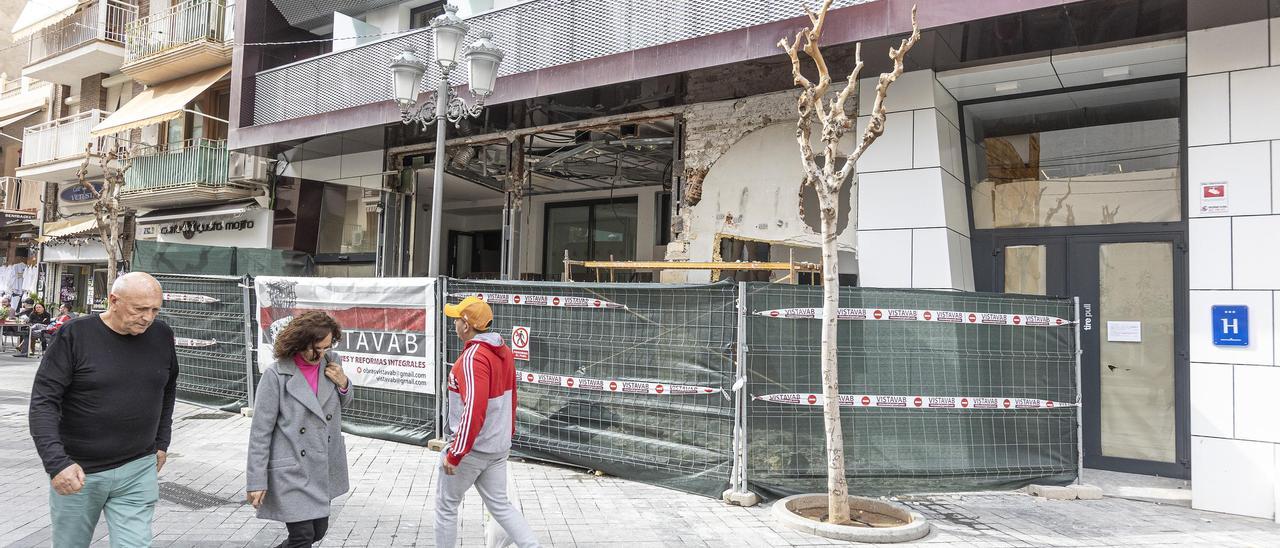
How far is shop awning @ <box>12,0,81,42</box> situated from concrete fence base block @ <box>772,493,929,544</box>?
26674mm

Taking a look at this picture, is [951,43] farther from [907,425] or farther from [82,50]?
[82,50]

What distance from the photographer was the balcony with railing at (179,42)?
705 inches

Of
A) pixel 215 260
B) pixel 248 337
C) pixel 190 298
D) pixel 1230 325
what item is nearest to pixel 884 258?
pixel 1230 325

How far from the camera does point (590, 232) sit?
18375 mm

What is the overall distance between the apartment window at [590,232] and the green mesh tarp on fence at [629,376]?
10214 millimetres

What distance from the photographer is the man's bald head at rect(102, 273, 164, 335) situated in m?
3.29

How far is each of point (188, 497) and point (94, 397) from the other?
3.28 metres

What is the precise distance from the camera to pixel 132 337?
3434mm

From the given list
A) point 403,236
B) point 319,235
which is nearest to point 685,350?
point 403,236

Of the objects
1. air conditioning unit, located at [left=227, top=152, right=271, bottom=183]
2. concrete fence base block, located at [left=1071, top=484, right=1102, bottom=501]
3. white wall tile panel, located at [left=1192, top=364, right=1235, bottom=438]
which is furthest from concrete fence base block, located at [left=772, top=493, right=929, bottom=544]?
air conditioning unit, located at [left=227, top=152, right=271, bottom=183]

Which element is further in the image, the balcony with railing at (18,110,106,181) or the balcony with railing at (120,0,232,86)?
the balcony with railing at (18,110,106,181)

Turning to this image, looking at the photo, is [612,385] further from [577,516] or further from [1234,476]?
[1234,476]

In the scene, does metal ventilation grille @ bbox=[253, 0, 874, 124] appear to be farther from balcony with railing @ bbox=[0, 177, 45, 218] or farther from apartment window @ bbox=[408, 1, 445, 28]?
balcony with railing @ bbox=[0, 177, 45, 218]

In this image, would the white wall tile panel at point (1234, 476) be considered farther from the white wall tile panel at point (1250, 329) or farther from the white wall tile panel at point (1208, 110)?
the white wall tile panel at point (1208, 110)
